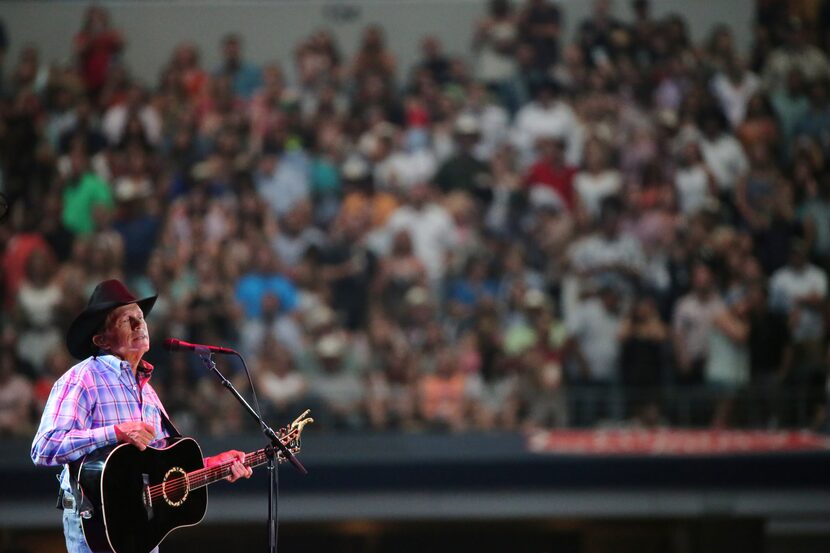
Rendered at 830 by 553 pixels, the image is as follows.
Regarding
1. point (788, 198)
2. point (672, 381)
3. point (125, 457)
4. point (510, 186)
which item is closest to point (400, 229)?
point (510, 186)

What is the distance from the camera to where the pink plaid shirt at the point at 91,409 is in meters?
4.84

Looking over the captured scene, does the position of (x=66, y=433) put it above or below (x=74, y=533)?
above

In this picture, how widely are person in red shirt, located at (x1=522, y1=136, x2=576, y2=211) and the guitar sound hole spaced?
7528 millimetres

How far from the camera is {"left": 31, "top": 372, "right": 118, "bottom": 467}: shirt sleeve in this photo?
15.8 feet

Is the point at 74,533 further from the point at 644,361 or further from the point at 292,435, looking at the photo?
the point at 644,361

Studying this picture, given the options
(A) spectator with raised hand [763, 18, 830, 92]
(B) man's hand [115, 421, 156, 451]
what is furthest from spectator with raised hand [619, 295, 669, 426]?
(B) man's hand [115, 421, 156, 451]

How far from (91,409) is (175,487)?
458 millimetres

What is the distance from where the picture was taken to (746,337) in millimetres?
10820

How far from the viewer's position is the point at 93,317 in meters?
5.05

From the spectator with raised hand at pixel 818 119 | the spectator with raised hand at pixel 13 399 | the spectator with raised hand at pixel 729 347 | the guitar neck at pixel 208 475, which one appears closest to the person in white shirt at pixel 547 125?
the spectator with raised hand at pixel 818 119

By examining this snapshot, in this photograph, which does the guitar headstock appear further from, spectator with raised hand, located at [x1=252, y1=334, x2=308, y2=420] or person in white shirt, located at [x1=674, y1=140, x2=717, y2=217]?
person in white shirt, located at [x1=674, y1=140, x2=717, y2=217]

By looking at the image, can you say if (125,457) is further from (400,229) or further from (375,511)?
(400,229)

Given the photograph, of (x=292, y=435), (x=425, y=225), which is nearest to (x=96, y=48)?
(x=425, y=225)

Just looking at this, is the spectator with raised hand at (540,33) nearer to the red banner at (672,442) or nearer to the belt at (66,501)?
the red banner at (672,442)
